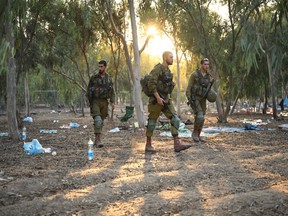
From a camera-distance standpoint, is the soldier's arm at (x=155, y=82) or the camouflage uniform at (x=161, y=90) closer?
the soldier's arm at (x=155, y=82)

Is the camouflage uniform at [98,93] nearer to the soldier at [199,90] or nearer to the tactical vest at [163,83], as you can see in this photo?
the tactical vest at [163,83]

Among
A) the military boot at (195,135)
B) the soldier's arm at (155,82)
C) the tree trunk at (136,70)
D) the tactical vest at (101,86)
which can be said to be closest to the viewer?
the soldier's arm at (155,82)

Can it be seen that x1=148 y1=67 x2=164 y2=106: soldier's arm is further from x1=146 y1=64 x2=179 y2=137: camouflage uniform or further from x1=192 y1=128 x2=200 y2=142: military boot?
x1=192 y1=128 x2=200 y2=142: military boot

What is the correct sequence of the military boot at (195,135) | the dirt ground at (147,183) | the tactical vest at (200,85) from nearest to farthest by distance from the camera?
the dirt ground at (147,183) → the tactical vest at (200,85) → the military boot at (195,135)

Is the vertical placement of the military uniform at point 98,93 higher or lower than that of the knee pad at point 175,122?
higher

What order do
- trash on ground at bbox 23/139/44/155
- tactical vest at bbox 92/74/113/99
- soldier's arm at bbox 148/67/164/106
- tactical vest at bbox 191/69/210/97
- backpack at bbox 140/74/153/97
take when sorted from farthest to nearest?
tactical vest at bbox 191/69/210/97
tactical vest at bbox 92/74/113/99
trash on ground at bbox 23/139/44/155
backpack at bbox 140/74/153/97
soldier's arm at bbox 148/67/164/106

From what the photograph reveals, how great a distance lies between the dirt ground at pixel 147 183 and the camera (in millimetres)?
3088

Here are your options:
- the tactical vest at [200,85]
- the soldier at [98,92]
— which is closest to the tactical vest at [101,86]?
the soldier at [98,92]

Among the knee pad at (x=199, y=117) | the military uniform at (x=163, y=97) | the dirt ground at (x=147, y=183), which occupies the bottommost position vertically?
the dirt ground at (x=147, y=183)

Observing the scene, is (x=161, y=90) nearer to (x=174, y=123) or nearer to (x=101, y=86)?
(x=174, y=123)

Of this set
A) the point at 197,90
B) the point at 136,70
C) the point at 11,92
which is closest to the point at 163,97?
the point at 197,90

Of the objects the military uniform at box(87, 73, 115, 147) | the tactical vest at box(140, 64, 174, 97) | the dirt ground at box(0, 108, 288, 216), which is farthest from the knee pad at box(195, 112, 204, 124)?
the military uniform at box(87, 73, 115, 147)

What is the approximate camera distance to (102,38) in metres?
17.2

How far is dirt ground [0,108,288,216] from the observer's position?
3.09 m
